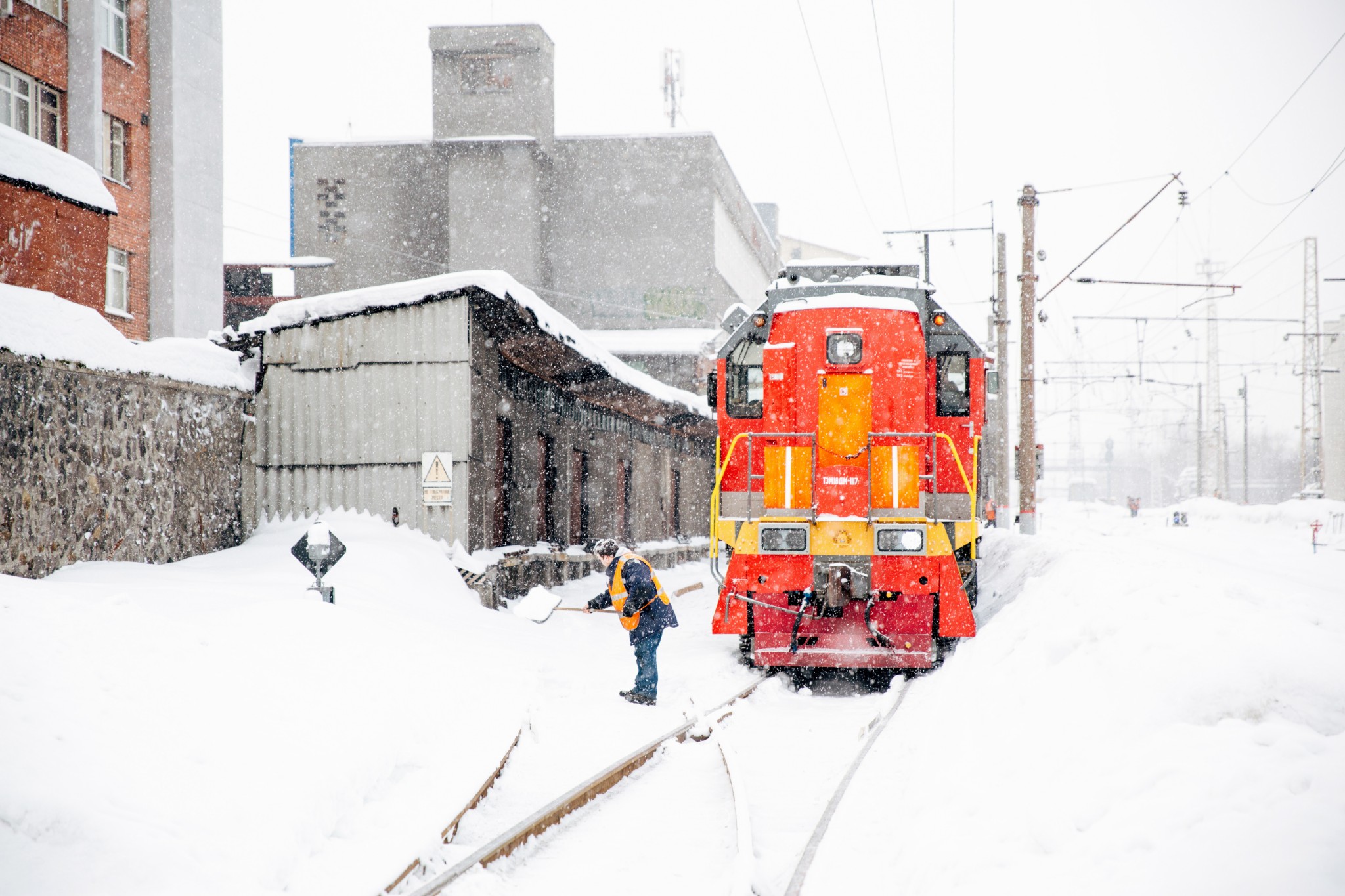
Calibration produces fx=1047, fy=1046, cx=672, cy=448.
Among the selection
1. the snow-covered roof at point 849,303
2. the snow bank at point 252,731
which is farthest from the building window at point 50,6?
the snow-covered roof at point 849,303

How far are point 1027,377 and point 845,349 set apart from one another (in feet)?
38.9

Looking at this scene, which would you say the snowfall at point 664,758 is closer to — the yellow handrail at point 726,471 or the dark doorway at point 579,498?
the yellow handrail at point 726,471

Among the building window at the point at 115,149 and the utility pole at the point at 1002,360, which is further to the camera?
the building window at the point at 115,149

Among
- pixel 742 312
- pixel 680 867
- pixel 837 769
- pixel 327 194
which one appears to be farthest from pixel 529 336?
pixel 327 194

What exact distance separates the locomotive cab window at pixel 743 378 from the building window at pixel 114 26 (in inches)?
852

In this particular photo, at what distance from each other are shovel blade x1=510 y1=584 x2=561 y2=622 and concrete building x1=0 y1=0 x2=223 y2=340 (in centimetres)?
1986

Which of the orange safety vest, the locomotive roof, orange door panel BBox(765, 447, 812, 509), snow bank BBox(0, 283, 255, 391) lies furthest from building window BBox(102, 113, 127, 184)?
orange door panel BBox(765, 447, 812, 509)

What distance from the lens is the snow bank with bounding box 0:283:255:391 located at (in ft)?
30.0

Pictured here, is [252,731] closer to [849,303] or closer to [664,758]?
[664,758]

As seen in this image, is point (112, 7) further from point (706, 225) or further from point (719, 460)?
point (719, 460)

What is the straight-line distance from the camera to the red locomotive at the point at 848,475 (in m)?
10.2

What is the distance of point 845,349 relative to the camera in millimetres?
10688

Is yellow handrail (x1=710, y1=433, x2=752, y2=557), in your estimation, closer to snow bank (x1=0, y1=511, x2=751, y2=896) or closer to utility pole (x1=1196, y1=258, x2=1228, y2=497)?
snow bank (x1=0, y1=511, x2=751, y2=896)

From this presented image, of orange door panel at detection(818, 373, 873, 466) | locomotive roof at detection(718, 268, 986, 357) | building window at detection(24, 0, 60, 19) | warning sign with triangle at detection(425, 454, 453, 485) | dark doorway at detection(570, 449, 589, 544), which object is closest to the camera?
orange door panel at detection(818, 373, 873, 466)
